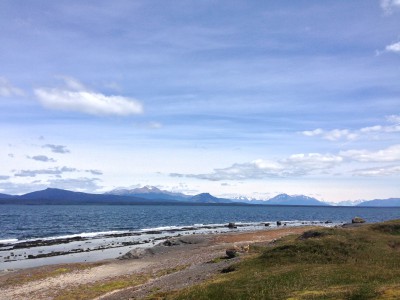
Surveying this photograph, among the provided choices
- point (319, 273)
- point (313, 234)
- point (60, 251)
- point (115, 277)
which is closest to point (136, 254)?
point (115, 277)

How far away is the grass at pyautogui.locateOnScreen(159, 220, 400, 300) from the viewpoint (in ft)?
81.9

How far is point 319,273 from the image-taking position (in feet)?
102

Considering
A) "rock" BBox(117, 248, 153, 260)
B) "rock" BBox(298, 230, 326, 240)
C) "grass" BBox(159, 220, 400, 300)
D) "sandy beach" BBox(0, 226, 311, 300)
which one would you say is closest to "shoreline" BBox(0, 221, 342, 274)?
"rock" BBox(117, 248, 153, 260)

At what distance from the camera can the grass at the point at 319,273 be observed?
25.0 m

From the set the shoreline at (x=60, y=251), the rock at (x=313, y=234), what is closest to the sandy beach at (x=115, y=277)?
the shoreline at (x=60, y=251)

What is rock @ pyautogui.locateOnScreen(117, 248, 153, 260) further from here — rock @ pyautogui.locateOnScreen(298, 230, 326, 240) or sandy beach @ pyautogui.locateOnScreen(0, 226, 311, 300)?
rock @ pyautogui.locateOnScreen(298, 230, 326, 240)

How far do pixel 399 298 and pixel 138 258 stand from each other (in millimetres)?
53297

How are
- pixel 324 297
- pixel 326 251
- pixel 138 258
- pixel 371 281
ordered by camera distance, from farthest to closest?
pixel 138 258 → pixel 326 251 → pixel 371 281 → pixel 324 297

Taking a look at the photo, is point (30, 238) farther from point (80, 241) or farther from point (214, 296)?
point (214, 296)

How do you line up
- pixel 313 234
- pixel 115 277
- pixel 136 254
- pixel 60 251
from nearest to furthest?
pixel 115 277
pixel 313 234
pixel 136 254
pixel 60 251

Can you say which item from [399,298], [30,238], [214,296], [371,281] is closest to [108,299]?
[214,296]

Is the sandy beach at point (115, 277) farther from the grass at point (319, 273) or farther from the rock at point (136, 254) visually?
the grass at point (319, 273)

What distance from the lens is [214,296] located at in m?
28.5

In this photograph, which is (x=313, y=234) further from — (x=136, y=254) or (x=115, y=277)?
(x=136, y=254)
